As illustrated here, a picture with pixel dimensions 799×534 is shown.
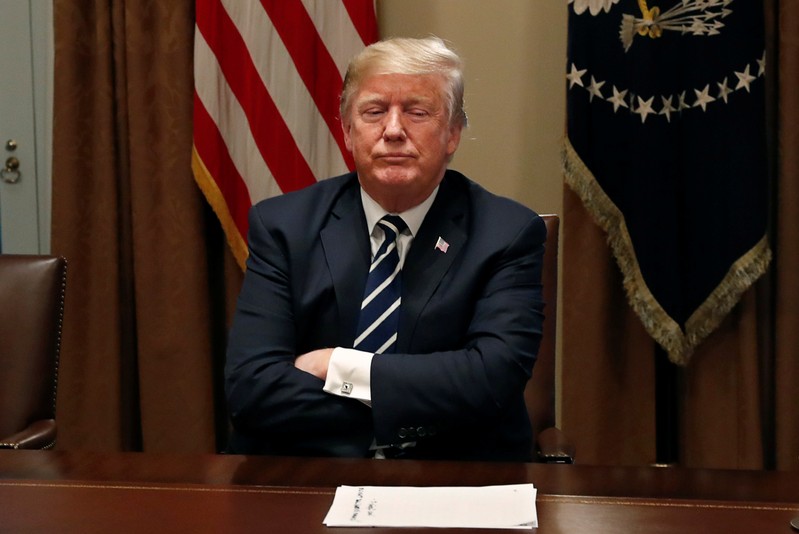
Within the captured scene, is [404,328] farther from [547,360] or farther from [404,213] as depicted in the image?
[547,360]

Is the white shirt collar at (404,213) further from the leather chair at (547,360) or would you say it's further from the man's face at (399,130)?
the leather chair at (547,360)

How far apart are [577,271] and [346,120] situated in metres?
1.40

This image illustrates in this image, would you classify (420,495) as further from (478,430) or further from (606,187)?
(606,187)

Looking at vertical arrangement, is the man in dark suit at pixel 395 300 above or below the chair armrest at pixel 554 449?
above

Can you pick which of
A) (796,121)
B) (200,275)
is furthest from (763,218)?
(200,275)

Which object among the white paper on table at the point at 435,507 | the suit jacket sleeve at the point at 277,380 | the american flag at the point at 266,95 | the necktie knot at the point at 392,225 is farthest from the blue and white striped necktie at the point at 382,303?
the american flag at the point at 266,95

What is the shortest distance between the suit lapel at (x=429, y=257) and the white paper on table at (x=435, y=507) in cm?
67

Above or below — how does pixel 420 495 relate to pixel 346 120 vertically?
below

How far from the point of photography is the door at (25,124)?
13.0 feet

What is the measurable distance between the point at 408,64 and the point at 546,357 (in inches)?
31.1

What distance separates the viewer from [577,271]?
3.47 meters

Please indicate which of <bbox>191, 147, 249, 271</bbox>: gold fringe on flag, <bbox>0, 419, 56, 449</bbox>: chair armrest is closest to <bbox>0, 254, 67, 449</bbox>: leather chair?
<bbox>0, 419, 56, 449</bbox>: chair armrest

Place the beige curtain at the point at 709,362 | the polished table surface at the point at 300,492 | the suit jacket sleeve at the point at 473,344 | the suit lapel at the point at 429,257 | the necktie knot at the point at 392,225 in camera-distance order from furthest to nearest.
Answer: the beige curtain at the point at 709,362 → the necktie knot at the point at 392,225 → the suit lapel at the point at 429,257 → the suit jacket sleeve at the point at 473,344 → the polished table surface at the point at 300,492

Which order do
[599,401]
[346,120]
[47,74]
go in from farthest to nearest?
1. [47,74]
2. [599,401]
3. [346,120]
